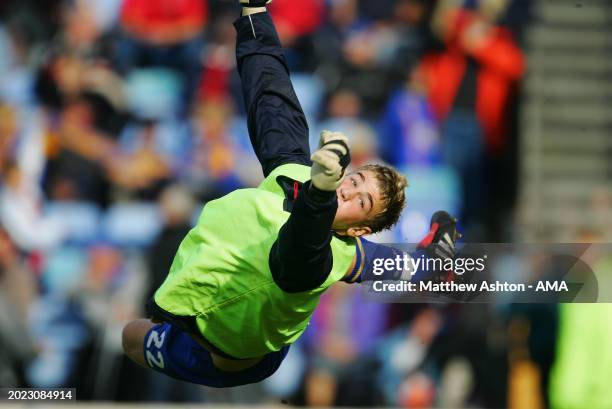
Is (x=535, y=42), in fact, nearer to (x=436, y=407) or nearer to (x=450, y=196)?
(x=450, y=196)

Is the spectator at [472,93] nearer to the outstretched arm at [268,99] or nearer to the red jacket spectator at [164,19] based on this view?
the red jacket spectator at [164,19]

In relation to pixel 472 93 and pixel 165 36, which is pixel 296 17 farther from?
pixel 472 93

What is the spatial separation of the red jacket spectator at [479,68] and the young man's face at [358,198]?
12.5ft

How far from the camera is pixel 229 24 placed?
26.0 ft

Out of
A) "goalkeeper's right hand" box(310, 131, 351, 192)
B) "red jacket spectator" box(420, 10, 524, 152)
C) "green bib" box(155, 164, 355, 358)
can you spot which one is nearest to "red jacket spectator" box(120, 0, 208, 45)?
"red jacket spectator" box(420, 10, 524, 152)

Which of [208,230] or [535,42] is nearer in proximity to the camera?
[208,230]

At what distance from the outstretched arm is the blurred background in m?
2.87

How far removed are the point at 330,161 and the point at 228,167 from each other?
4351 mm

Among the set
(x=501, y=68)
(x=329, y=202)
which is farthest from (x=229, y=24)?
(x=329, y=202)

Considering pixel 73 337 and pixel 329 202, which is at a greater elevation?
pixel 329 202

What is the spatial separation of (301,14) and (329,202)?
15.3 feet

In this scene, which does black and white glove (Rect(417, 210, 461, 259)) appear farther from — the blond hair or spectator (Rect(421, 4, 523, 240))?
spectator (Rect(421, 4, 523, 240))

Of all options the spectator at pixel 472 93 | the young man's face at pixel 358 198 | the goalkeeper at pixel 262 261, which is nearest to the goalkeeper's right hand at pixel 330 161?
the goalkeeper at pixel 262 261

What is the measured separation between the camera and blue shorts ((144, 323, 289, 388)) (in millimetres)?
4457
